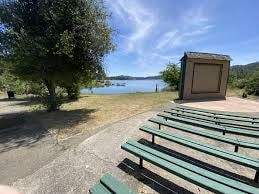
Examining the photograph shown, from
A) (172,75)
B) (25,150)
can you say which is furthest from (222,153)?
(172,75)

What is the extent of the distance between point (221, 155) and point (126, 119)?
4.43 metres

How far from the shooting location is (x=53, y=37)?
7812mm

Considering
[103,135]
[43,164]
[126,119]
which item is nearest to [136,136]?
[103,135]

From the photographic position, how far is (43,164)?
416cm

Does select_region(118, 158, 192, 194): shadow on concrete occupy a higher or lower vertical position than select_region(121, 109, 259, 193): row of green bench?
lower

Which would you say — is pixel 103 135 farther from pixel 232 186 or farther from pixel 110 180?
pixel 232 186

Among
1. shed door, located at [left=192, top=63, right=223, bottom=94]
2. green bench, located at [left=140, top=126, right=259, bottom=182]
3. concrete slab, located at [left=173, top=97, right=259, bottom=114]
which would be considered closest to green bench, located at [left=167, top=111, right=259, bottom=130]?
green bench, located at [left=140, top=126, right=259, bottom=182]

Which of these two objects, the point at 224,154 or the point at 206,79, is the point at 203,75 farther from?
the point at 224,154

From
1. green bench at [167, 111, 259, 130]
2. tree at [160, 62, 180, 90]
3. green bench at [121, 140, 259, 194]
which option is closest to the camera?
green bench at [121, 140, 259, 194]

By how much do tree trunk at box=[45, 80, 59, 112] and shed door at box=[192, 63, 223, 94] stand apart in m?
8.85

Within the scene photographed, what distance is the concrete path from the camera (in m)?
3.28

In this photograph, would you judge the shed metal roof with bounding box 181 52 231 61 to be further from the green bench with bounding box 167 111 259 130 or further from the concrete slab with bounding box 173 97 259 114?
the green bench with bounding box 167 111 259 130

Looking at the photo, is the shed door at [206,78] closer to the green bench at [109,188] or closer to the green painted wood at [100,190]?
the green bench at [109,188]

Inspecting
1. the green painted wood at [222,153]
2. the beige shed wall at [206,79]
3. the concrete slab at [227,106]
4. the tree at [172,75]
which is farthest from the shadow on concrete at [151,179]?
the tree at [172,75]
